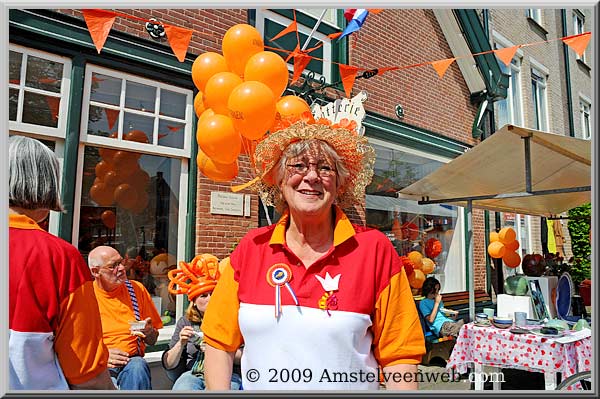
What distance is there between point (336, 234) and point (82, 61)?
11.7 feet

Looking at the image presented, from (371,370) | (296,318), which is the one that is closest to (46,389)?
(296,318)

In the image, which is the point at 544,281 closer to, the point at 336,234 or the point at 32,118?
the point at 336,234

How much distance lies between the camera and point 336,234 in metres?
1.94

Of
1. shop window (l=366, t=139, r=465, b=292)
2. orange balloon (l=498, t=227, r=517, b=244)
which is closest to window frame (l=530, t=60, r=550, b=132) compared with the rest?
shop window (l=366, t=139, r=465, b=292)

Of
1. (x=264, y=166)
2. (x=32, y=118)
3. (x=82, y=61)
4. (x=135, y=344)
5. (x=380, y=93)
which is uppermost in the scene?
(x=380, y=93)

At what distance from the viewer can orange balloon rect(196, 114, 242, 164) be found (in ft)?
10.6

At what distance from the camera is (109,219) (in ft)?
14.7

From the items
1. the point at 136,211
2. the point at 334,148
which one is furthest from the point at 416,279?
the point at 334,148

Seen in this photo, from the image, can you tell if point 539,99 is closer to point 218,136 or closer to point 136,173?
point 136,173

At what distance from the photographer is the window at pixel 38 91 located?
3887 mm

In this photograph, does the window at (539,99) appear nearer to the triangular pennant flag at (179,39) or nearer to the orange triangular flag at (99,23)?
the triangular pennant flag at (179,39)

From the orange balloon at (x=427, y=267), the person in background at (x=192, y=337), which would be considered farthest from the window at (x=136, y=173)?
the orange balloon at (x=427, y=267)

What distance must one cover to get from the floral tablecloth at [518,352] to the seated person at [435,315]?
1.11 meters

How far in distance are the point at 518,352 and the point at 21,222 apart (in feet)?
13.1
